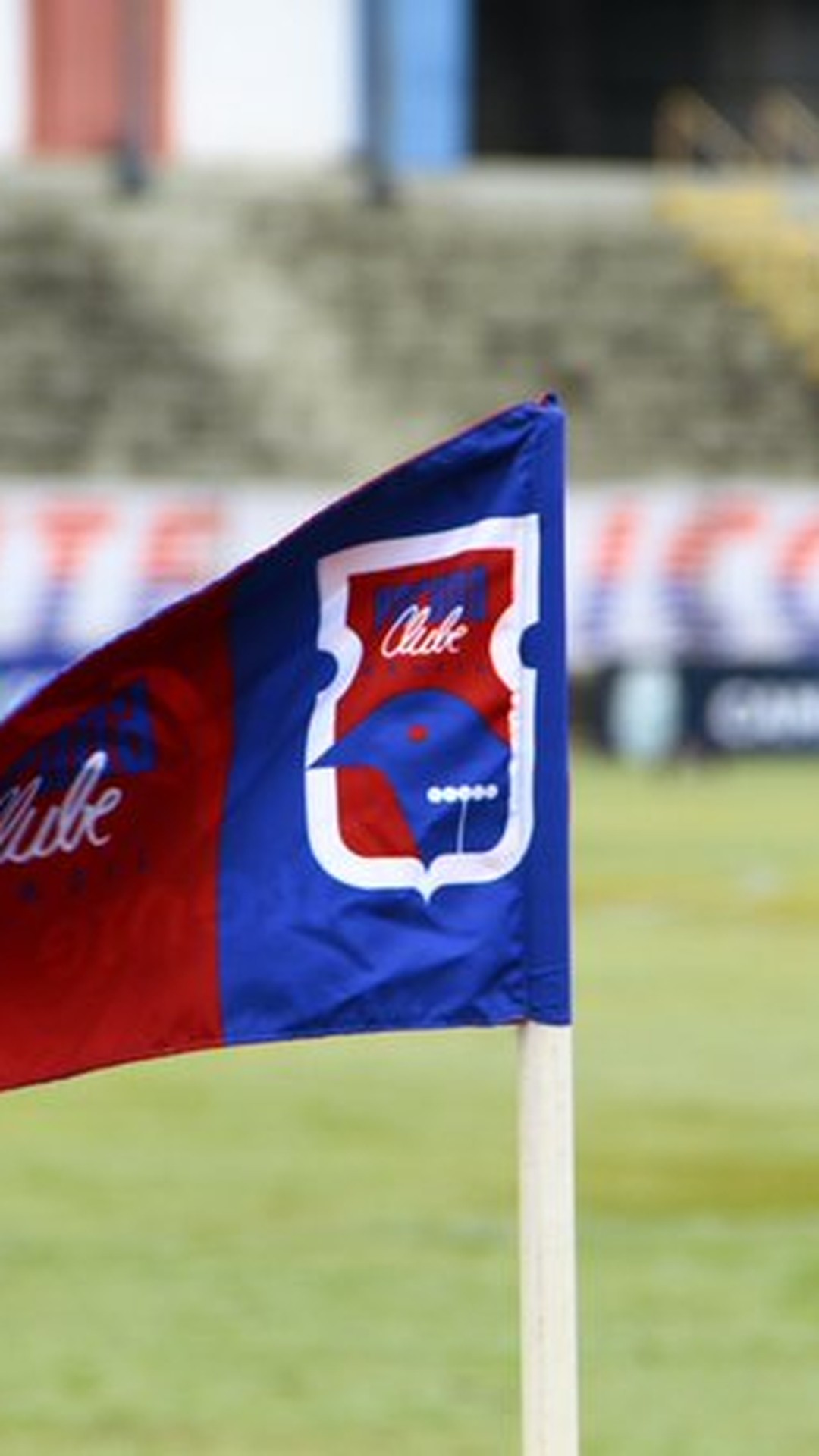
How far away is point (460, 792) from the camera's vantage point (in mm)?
5727

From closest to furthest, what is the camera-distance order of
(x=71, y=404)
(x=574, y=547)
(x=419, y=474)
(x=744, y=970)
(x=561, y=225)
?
(x=419, y=474), (x=744, y=970), (x=574, y=547), (x=71, y=404), (x=561, y=225)

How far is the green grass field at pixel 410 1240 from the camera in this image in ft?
28.9

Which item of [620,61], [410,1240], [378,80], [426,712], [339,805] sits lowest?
[410,1240]

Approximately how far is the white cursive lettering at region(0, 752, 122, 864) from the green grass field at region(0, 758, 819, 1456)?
3.10 meters

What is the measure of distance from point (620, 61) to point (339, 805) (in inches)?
1554

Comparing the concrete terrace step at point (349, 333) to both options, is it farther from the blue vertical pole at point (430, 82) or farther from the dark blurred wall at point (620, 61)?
the dark blurred wall at point (620, 61)

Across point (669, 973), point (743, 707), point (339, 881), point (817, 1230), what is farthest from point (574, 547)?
point (339, 881)

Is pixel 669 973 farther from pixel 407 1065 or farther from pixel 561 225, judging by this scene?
A: pixel 561 225

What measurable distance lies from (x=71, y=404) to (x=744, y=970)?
1814 centimetres

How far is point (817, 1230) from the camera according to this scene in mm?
11000

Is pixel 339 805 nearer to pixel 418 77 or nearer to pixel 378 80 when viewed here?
pixel 378 80

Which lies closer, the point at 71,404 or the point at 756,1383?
the point at 756,1383

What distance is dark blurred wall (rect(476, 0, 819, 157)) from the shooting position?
4419 cm

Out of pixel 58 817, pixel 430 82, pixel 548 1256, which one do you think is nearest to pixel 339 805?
pixel 58 817
